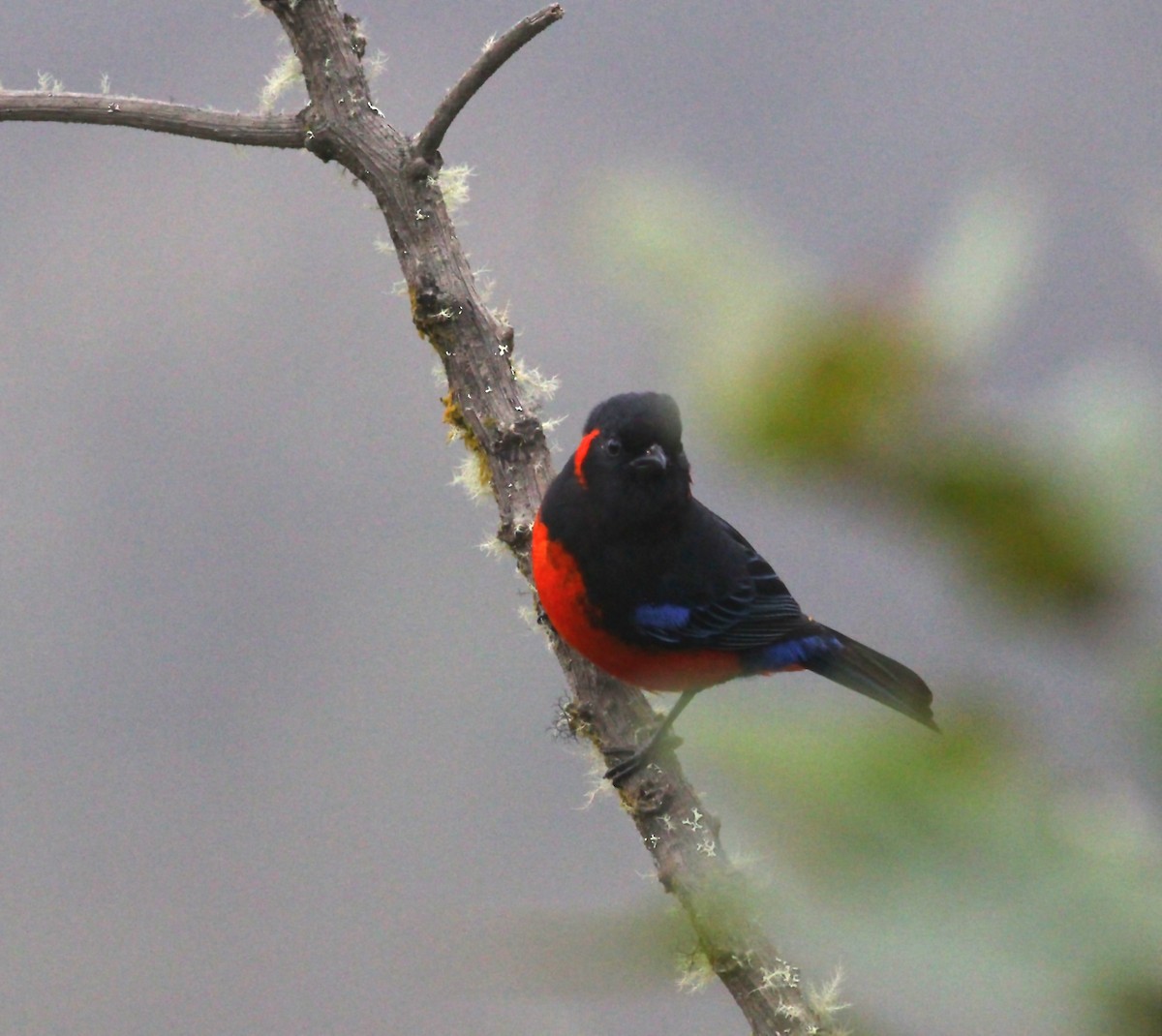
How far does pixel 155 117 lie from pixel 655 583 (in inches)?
39.4

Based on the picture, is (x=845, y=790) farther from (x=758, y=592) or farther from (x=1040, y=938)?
(x=758, y=592)

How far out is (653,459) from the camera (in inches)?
77.9

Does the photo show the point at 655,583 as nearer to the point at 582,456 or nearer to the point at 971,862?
the point at 582,456

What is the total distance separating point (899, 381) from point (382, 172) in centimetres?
171

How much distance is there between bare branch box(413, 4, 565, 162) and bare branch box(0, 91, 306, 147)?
188mm

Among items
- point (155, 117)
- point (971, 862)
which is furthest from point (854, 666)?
point (971, 862)

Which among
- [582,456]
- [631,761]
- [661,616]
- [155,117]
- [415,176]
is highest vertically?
[155,117]

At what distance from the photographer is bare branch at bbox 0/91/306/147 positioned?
195cm

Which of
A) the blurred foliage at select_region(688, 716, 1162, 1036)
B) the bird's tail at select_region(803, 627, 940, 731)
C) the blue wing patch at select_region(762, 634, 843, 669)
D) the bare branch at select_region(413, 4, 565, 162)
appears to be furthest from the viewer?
the blue wing patch at select_region(762, 634, 843, 669)

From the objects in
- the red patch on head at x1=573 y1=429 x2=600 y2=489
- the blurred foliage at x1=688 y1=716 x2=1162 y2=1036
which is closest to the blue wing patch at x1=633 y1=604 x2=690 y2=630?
the red patch on head at x1=573 y1=429 x2=600 y2=489

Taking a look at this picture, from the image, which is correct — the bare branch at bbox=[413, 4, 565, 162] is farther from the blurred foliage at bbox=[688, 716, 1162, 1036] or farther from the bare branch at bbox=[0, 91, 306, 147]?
the blurred foliage at bbox=[688, 716, 1162, 1036]

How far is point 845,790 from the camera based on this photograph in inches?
12.2

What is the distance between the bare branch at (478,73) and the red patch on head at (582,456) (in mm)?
460

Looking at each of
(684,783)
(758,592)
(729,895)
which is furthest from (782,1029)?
(729,895)
